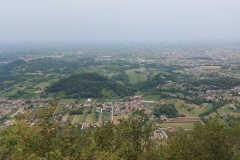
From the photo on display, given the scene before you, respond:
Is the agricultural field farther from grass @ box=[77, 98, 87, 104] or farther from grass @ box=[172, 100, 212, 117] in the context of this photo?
grass @ box=[172, 100, 212, 117]

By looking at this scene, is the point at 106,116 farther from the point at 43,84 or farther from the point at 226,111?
the point at 43,84

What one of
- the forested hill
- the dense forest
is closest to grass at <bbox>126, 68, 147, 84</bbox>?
the forested hill

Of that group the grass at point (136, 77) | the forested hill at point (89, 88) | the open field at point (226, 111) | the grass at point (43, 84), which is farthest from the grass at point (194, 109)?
the grass at point (43, 84)

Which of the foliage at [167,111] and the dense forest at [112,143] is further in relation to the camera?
the foliage at [167,111]

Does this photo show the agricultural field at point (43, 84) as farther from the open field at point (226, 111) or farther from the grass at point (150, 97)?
the open field at point (226, 111)

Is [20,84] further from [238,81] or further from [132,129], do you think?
[238,81]
